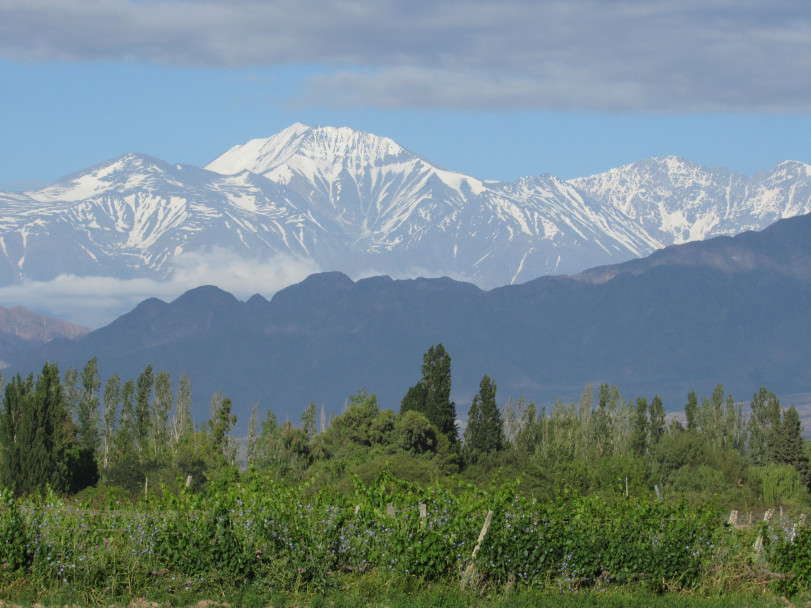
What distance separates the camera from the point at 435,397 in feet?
298

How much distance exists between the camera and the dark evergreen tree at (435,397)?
89.7 m

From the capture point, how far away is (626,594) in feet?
71.2

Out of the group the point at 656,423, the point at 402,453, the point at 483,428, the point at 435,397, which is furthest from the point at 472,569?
the point at 656,423

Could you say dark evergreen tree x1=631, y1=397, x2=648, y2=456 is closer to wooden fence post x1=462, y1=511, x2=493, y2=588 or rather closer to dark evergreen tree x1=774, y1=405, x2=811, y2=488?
dark evergreen tree x1=774, y1=405, x2=811, y2=488

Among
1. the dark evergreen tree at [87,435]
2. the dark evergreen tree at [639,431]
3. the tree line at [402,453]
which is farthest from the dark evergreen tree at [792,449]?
the dark evergreen tree at [87,435]

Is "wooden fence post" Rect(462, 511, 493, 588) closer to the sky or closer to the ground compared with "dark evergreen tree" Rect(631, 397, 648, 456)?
closer to the sky

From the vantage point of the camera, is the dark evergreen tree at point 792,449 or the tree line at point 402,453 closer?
the tree line at point 402,453

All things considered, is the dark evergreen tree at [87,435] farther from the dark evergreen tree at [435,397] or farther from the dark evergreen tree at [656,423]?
the dark evergreen tree at [656,423]

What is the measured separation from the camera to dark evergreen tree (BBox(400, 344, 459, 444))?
89688 mm

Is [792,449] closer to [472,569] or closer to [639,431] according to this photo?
[639,431]

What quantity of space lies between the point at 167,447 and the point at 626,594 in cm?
8885

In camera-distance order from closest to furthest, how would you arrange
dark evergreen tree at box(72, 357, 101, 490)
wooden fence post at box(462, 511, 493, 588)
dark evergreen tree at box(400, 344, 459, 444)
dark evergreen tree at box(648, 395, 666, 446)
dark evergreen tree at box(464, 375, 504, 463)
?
wooden fence post at box(462, 511, 493, 588) → dark evergreen tree at box(72, 357, 101, 490) → dark evergreen tree at box(400, 344, 459, 444) → dark evergreen tree at box(464, 375, 504, 463) → dark evergreen tree at box(648, 395, 666, 446)

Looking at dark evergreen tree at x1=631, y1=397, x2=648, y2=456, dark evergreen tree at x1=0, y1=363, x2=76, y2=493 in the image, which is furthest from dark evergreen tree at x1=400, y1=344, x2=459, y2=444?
dark evergreen tree at x1=0, y1=363, x2=76, y2=493

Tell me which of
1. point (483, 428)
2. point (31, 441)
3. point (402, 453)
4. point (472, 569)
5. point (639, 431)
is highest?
point (472, 569)
